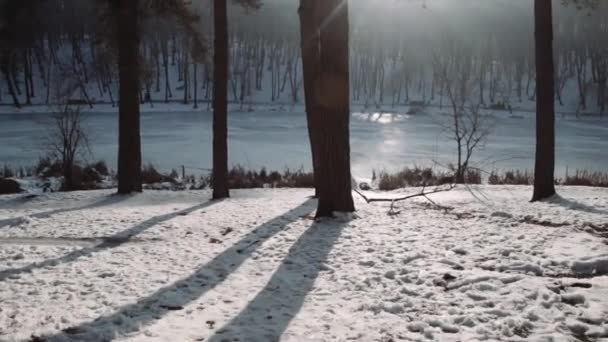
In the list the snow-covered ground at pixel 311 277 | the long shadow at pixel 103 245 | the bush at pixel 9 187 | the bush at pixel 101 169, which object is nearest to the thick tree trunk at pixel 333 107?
the snow-covered ground at pixel 311 277

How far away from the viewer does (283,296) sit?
379 cm

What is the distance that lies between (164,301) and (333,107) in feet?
12.2

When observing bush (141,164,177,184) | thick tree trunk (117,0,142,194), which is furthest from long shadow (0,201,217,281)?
bush (141,164,177,184)

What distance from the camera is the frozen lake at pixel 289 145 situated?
1983 centimetres

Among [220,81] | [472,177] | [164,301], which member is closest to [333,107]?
[164,301]

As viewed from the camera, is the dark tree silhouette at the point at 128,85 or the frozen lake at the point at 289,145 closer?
the dark tree silhouette at the point at 128,85

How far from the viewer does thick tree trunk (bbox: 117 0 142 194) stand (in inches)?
429

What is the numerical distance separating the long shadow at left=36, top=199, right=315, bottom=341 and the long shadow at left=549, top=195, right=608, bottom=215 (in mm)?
5104

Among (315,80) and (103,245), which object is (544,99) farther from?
(103,245)

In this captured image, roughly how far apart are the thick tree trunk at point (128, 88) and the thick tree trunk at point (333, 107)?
244 inches

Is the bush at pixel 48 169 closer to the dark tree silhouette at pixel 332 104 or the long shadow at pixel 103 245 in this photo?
the long shadow at pixel 103 245

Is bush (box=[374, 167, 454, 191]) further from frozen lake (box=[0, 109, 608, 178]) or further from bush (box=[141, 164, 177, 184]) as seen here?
bush (box=[141, 164, 177, 184])

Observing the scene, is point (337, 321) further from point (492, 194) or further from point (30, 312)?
point (492, 194)

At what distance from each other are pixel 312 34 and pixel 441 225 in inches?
163
